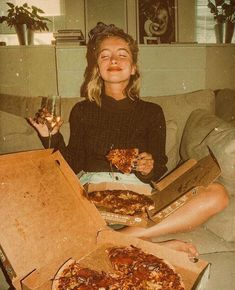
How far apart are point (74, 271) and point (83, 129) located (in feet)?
3.57

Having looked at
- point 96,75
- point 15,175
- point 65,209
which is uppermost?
point 96,75

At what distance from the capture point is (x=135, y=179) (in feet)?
6.06

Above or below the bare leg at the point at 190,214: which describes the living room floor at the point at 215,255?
below

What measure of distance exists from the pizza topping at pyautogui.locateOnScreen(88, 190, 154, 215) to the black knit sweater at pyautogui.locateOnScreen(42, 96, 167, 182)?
0.36m

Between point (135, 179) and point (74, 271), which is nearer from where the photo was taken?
point (74, 271)

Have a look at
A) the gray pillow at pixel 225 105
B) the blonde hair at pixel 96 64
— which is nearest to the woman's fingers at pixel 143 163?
the blonde hair at pixel 96 64

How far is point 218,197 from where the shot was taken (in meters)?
1.54

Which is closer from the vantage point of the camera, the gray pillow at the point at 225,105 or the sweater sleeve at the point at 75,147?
the sweater sleeve at the point at 75,147

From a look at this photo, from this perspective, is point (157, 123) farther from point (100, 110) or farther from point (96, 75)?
point (96, 75)

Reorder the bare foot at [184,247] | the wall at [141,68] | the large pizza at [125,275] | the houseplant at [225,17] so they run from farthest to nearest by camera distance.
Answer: the houseplant at [225,17]
the wall at [141,68]
the bare foot at [184,247]
the large pizza at [125,275]

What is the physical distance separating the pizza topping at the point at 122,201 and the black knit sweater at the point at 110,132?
0.36 metres

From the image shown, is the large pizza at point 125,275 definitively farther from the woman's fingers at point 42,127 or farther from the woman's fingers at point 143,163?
the woman's fingers at point 42,127

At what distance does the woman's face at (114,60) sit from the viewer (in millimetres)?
2004

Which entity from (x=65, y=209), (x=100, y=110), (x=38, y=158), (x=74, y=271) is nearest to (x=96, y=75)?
(x=100, y=110)
